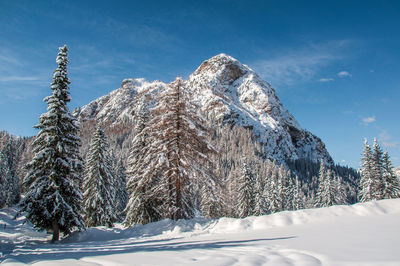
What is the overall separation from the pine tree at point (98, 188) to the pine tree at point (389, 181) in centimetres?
3659

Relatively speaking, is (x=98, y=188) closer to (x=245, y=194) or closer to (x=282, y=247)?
(x=245, y=194)

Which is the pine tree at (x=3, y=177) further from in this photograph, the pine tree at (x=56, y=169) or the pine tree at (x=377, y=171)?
the pine tree at (x=377, y=171)

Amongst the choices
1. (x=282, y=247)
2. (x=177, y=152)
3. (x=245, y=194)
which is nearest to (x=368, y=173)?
(x=245, y=194)

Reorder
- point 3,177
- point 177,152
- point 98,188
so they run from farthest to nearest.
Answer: point 3,177
point 98,188
point 177,152

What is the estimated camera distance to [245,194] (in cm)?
3875

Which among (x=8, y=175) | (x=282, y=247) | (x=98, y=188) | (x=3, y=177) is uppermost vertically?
(x=8, y=175)

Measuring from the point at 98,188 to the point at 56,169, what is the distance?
36.8 feet

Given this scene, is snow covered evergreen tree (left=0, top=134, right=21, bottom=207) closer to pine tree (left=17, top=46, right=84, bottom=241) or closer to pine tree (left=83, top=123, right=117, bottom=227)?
pine tree (left=83, top=123, right=117, bottom=227)

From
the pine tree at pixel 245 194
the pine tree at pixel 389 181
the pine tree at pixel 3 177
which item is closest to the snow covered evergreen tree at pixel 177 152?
the pine tree at pixel 245 194

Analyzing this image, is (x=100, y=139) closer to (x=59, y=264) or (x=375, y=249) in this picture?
(x=59, y=264)

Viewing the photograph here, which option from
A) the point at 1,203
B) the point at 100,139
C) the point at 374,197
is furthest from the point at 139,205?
the point at 1,203

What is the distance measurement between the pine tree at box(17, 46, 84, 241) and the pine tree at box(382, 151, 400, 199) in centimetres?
3828

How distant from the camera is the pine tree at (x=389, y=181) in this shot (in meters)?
33.8

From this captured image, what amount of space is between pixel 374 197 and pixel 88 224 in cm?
3809
